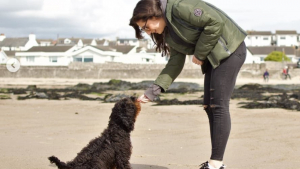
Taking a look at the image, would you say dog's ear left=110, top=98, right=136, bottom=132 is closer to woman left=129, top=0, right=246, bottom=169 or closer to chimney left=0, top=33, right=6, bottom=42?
woman left=129, top=0, right=246, bottom=169

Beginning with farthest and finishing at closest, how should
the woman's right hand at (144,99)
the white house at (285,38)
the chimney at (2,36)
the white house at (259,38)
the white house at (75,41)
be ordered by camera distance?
1. the white house at (259,38)
2. the white house at (285,38)
3. the white house at (75,41)
4. the chimney at (2,36)
5. the woman's right hand at (144,99)

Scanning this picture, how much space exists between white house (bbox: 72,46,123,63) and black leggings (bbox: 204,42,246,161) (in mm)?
65280

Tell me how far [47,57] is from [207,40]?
7082 cm

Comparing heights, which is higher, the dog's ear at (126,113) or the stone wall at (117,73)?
the dog's ear at (126,113)

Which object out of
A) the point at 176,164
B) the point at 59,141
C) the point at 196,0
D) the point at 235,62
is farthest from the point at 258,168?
the point at 59,141

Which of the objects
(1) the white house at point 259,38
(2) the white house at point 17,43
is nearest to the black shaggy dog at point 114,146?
(2) the white house at point 17,43

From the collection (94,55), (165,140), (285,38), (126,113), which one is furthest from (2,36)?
(126,113)

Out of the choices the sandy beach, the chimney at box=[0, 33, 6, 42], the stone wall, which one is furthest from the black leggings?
the chimney at box=[0, 33, 6, 42]

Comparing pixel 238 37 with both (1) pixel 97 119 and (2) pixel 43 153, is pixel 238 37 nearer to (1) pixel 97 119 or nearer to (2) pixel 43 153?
(2) pixel 43 153

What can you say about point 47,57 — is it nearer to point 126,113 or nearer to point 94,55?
point 94,55

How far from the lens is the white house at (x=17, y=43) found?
102 meters

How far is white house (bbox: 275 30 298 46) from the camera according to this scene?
410ft

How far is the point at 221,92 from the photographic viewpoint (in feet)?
13.4

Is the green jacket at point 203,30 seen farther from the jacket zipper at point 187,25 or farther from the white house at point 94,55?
the white house at point 94,55
